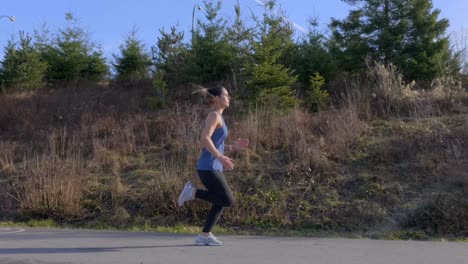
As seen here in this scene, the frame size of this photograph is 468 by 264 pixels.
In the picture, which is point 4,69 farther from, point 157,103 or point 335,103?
point 335,103

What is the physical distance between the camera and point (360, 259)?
651 cm

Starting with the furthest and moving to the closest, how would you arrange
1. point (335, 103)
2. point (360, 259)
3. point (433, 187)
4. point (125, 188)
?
point (335, 103) < point (125, 188) < point (433, 187) < point (360, 259)

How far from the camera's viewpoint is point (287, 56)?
62.0ft

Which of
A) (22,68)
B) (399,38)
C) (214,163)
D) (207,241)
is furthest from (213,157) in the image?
(22,68)

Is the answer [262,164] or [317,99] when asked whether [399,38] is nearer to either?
[317,99]

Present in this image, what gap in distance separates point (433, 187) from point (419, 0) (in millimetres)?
9447

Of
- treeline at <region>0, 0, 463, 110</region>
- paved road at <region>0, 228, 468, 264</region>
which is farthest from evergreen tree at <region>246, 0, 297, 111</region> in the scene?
paved road at <region>0, 228, 468, 264</region>

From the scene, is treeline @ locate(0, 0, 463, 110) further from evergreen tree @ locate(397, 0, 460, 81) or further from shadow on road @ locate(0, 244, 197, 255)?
shadow on road @ locate(0, 244, 197, 255)

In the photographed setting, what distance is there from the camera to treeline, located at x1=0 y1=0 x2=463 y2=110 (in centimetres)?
1552

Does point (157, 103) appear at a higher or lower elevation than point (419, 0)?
lower

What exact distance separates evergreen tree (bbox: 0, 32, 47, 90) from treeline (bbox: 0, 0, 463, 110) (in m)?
0.04

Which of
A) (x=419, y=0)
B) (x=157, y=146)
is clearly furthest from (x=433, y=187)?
(x=419, y=0)

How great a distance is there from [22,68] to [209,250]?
1787 centimetres

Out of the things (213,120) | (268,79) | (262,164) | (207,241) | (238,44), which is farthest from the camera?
(238,44)
